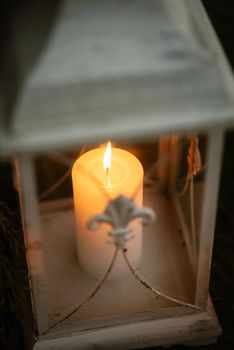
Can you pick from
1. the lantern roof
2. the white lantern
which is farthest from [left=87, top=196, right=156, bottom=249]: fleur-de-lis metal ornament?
the lantern roof

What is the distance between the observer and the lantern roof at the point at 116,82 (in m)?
0.54

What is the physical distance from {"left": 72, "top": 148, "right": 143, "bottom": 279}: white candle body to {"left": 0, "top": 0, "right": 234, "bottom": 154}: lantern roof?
0.14 m

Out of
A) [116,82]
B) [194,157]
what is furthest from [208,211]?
[116,82]

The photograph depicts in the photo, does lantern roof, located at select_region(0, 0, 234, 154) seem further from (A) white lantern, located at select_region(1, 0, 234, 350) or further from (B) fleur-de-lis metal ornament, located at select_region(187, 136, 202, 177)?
(B) fleur-de-lis metal ornament, located at select_region(187, 136, 202, 177)

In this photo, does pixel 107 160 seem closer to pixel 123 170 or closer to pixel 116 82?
pixel 123 170

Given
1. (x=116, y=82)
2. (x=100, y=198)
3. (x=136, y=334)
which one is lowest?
(x=136, y=334)

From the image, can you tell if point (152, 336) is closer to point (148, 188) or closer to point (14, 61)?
point (148, 188)

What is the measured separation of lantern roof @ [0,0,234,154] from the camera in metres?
0.54

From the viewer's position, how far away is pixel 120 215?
0.64m

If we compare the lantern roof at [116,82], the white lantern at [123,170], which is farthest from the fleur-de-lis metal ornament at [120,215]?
the lantern roof at [116,82]

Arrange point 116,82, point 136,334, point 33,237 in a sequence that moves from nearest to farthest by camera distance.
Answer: point 116,82 < point 33,237 < point 136,334

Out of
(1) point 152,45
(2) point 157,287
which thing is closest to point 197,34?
(1) point 152,45

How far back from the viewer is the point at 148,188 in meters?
0.92

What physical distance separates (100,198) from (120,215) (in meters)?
0.07
